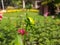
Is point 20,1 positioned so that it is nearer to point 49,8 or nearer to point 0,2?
point 0,2

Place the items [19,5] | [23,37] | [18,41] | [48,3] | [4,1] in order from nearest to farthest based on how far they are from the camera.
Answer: [18,41]
[23,37]
[48,3]
[19,5]
[4,1]

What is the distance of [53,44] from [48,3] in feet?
47.3

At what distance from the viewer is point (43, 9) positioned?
18125 millimetres

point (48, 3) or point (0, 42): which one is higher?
point (0, 42)

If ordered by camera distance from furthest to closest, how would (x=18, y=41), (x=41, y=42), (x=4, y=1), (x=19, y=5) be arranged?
(x=4, y=1), (x=19, y=5), (x=41, y=42), (x=18, y=41)

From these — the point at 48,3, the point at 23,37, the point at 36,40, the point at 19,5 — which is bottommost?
the point at 19,5

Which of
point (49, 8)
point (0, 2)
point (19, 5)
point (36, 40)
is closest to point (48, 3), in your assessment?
point (49, 8)

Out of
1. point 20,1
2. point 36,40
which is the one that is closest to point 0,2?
point 20,1

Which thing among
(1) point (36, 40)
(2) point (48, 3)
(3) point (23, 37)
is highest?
(3) point (23, 37)

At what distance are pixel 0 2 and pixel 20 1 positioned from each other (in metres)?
3.40

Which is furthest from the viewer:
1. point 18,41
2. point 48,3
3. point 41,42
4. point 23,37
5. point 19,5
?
point 19,5

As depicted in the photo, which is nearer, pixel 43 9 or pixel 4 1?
pixel 43 9

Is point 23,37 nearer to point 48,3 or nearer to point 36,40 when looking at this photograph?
point 36,40

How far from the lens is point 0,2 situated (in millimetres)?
37469
